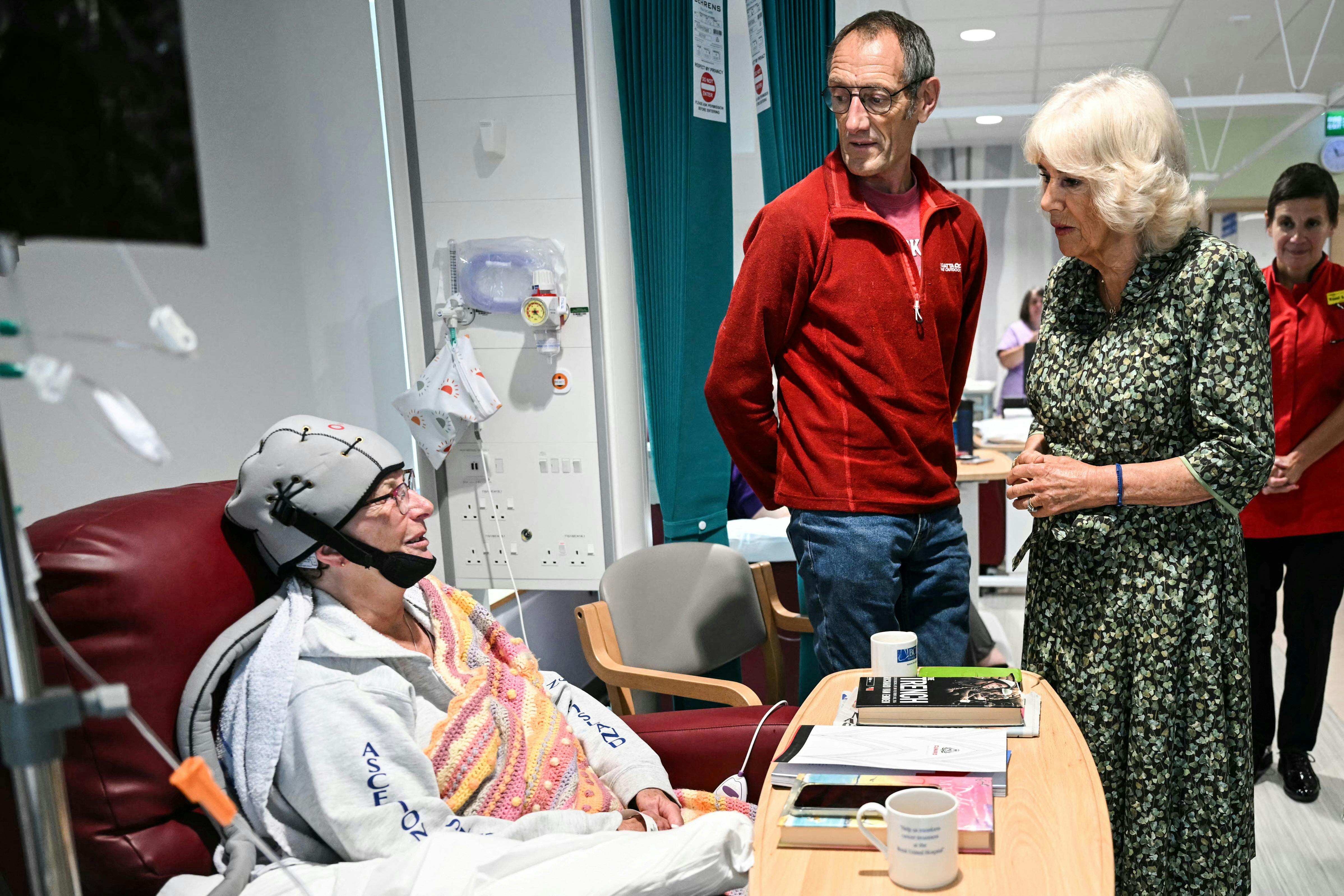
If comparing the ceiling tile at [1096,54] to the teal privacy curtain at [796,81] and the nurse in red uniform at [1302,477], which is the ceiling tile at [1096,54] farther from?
the teal privacy curtain at [796,81]

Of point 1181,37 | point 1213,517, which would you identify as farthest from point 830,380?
point 1181,37

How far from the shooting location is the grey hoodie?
131 cm

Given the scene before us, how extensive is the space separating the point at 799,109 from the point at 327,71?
4.86 feet

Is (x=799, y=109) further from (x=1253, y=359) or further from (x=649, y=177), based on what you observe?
(x=1253, y=359)

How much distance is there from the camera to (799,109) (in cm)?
279

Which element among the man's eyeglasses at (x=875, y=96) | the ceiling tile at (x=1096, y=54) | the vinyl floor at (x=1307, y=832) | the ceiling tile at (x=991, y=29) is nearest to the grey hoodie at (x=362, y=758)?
the man's eyeglasses at (x=875, y=96)

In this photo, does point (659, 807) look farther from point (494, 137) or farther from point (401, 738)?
point (494, 137)

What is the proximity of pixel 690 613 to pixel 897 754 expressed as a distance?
127 centimetres

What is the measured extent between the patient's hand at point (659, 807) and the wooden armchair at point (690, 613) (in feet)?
2.31

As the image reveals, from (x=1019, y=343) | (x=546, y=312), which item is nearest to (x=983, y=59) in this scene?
(x=1019, y=343)

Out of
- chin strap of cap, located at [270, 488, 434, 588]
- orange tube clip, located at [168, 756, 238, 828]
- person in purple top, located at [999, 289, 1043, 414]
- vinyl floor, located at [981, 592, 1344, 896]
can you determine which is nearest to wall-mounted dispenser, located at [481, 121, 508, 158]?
chin strap of cap, located at [270, 488, 434, 588]

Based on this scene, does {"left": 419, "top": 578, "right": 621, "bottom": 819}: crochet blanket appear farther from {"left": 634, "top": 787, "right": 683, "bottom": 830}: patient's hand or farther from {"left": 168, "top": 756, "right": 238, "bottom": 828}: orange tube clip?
{"left": 168, "top": 756, "right": 238, "bottom": 828}: orange tube clip

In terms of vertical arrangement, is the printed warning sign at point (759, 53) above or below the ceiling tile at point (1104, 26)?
below

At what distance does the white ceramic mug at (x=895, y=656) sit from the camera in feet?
4.99
